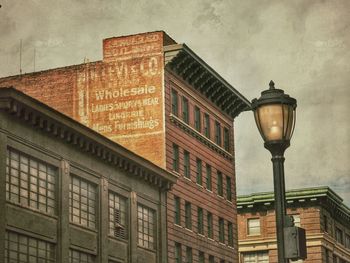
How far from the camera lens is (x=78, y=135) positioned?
156ft

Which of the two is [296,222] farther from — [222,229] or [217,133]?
[217,133]

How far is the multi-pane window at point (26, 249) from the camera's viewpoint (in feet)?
132

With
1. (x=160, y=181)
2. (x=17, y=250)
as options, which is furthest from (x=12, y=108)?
(x=160, y=181)

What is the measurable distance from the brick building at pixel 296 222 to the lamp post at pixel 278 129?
75478 mm

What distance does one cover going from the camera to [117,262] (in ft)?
169

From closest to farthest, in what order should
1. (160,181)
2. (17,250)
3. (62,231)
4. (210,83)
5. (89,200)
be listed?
(17,250) < (62,231) < (89,200) < (160,181) < (210,83)

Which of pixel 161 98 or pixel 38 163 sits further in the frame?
pixel 161 98

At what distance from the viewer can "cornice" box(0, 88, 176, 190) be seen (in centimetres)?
4131

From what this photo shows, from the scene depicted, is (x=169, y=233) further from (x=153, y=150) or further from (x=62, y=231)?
(x=62, y=231)

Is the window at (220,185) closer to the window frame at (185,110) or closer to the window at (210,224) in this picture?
the window at (210,224)

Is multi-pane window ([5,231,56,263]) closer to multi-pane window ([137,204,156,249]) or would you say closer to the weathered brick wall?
multi-pane window ([137,204,156,249])

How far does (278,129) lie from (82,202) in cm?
3391

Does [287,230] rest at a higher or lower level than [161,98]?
lower

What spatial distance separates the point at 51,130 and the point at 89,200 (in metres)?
5.47
